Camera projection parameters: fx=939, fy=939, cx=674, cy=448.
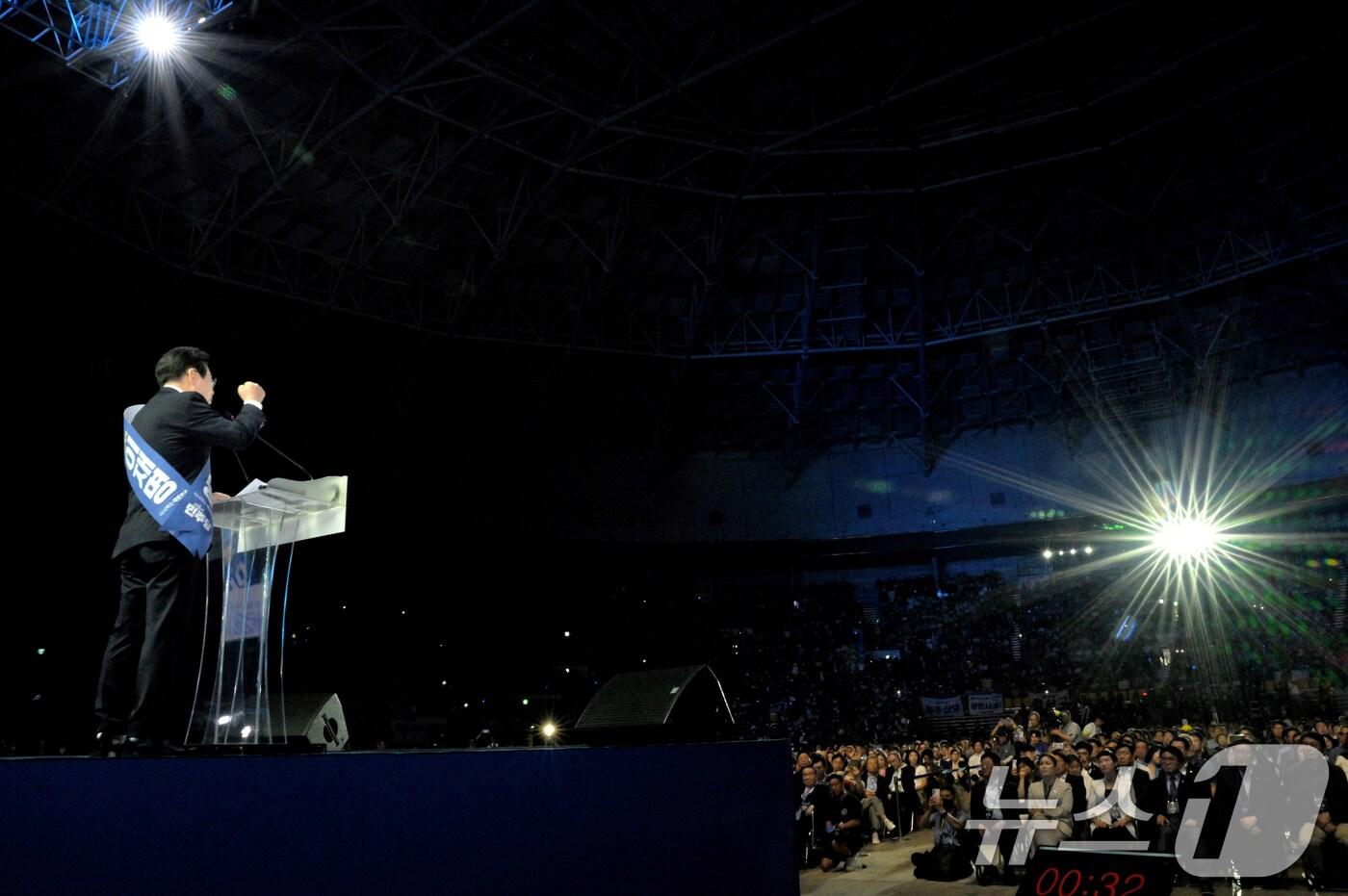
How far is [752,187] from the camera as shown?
20266 millimetres

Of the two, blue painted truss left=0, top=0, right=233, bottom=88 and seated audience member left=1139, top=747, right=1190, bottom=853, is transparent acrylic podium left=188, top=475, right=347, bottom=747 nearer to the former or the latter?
seated audience member left=1139, top=747, right=1190, bottom=853

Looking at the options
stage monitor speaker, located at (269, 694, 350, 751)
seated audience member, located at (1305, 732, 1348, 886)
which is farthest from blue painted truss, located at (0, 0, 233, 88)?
seated audience member, located at (1305, 732, 1348, 886)

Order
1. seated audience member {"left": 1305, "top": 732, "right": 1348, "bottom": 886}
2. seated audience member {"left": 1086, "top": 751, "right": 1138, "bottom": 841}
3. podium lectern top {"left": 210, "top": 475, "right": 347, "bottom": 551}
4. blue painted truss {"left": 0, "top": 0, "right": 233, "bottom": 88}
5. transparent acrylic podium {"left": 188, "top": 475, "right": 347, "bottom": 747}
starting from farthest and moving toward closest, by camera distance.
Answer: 1. blue painted truss {"left": 0, "top": 0, "right": 233, "bottom": 88}
2. seated audience member {"left": 1086, "top": 751, "right": 1138, "bottom": 841}
3. seated audience member {"left": 1305, "top": 732, "right": 1348, "bottom": 886}
4. podium lectern top {"left": 210, "top": 475, "right": 347, "bottom": 551}
5. transparent acrylic podium {"left": 188, "top": 475, "right": 347, "bottom": 747}

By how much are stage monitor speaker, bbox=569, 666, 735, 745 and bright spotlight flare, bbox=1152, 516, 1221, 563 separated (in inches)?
1053

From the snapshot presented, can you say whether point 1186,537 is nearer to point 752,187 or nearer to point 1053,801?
point 752,187

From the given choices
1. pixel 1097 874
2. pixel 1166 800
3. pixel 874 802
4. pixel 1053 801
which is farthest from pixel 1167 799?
pixel 1097 874

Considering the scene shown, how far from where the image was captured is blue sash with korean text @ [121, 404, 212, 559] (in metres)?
3.26

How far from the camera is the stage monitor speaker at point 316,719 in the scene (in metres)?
5.61

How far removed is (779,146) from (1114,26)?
6.30 m

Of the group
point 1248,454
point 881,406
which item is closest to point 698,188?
point 881,406

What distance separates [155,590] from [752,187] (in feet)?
60.5

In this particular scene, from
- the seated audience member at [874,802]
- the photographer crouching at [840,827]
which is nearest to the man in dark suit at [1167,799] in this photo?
the photographer crouching at [840,827]

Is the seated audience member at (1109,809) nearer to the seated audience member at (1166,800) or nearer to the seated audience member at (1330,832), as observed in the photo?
the seated audience member at (1166,800)

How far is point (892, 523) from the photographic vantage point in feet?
99.1
